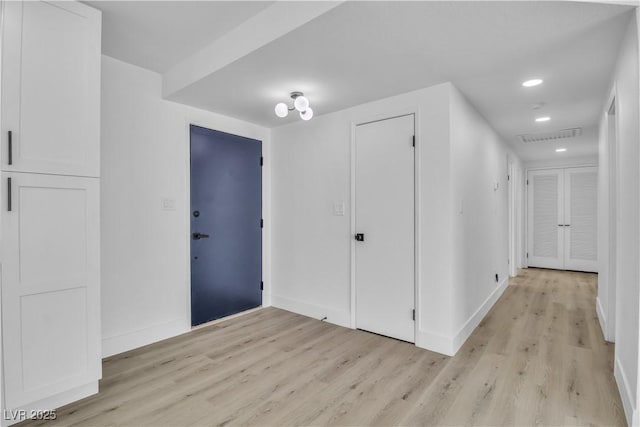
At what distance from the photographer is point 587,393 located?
85.3 inches

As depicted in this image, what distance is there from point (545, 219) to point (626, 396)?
5723mm

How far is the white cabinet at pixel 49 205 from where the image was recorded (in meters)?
1.79

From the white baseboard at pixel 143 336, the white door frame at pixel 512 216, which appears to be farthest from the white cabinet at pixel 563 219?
the white baseboard at pixel 143 336

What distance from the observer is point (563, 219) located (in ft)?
21.5

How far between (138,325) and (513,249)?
19.7ft

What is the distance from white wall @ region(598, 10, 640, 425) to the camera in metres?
1.77

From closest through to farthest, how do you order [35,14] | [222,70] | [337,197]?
[35,14] → [222,70] → [337,197]

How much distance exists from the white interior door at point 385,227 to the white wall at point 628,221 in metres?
1.42

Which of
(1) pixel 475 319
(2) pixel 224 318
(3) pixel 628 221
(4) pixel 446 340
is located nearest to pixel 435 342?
(4) pixel 446 340

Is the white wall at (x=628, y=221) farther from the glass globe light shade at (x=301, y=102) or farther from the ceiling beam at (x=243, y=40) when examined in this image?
the glass globe light shade at (x=301, y=102)

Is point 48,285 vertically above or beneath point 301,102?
A: beneath

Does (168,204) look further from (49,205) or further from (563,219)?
(563,219)

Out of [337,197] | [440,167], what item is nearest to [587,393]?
[440,167]

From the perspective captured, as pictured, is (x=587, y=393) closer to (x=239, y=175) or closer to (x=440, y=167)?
(x=440, y=167)
